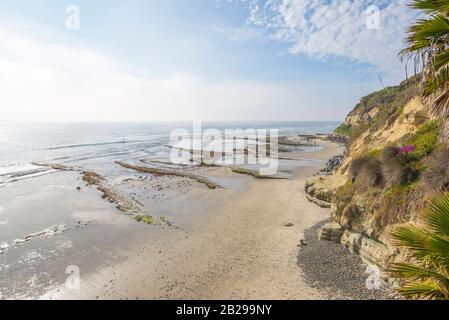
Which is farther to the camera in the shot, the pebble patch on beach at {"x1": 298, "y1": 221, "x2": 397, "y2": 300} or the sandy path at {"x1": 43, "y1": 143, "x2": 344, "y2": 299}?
the sandy path at {"x1": 43, "y1": 143, "x2": 344, "y2": 299}

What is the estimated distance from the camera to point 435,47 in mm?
5145

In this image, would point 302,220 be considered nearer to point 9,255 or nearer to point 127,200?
point 127,200

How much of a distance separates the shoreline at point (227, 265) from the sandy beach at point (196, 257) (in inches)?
1.6

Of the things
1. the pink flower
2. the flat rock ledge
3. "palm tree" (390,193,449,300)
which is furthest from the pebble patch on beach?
the pink flower

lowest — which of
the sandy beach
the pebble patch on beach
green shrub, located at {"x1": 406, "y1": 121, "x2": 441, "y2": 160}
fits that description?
the sandy beach

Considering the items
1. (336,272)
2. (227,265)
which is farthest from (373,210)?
(227,265)

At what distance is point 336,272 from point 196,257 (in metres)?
6.05

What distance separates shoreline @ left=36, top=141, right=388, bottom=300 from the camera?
32.0 ft

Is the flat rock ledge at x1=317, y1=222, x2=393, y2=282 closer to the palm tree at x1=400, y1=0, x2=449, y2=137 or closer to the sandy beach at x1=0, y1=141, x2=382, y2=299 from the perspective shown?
the sandy beach at x1=0, y1=141, x2=382, y2=299

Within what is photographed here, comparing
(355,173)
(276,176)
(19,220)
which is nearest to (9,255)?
(19,220)

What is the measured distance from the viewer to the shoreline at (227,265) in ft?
32.0

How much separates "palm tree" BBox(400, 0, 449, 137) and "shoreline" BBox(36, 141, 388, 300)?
656 centimetres

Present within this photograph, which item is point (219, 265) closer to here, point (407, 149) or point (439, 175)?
point (439, 175)

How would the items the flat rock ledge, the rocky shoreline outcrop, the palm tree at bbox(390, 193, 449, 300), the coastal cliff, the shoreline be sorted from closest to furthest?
the palm tree at bbox(390, 193, 449, 300), the coastal cliff, the flat rock ledge, the rocky shoreline outcrop, the shoreline
